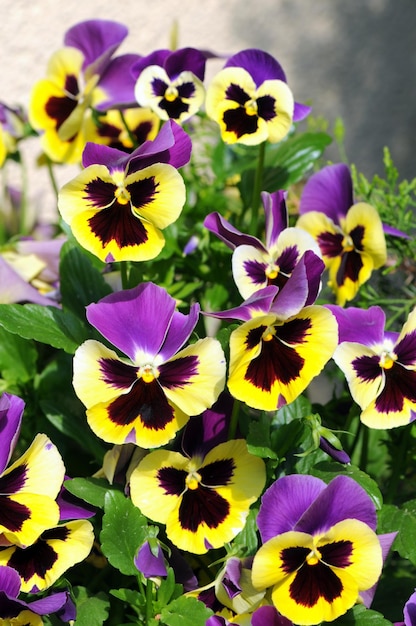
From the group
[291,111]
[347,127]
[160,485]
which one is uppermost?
[291,111]

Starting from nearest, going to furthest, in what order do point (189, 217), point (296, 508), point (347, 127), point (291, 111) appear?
point (296, 508)
point (291, 111)
point (189, 217)
point (347, 127)

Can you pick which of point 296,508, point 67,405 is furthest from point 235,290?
point 296,508

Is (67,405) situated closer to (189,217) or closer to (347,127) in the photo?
(189,217)

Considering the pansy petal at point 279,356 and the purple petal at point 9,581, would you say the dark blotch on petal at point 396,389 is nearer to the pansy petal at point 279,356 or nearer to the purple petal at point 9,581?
the pansy petal at point 279,356

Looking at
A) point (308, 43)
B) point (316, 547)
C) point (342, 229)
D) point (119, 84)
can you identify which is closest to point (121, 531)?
point (316, 547)

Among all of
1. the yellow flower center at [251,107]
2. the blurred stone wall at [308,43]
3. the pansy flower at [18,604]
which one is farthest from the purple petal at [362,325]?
the blurred stone wall at [308,43]

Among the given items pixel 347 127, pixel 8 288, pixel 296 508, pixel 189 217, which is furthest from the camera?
pixel 347 127
